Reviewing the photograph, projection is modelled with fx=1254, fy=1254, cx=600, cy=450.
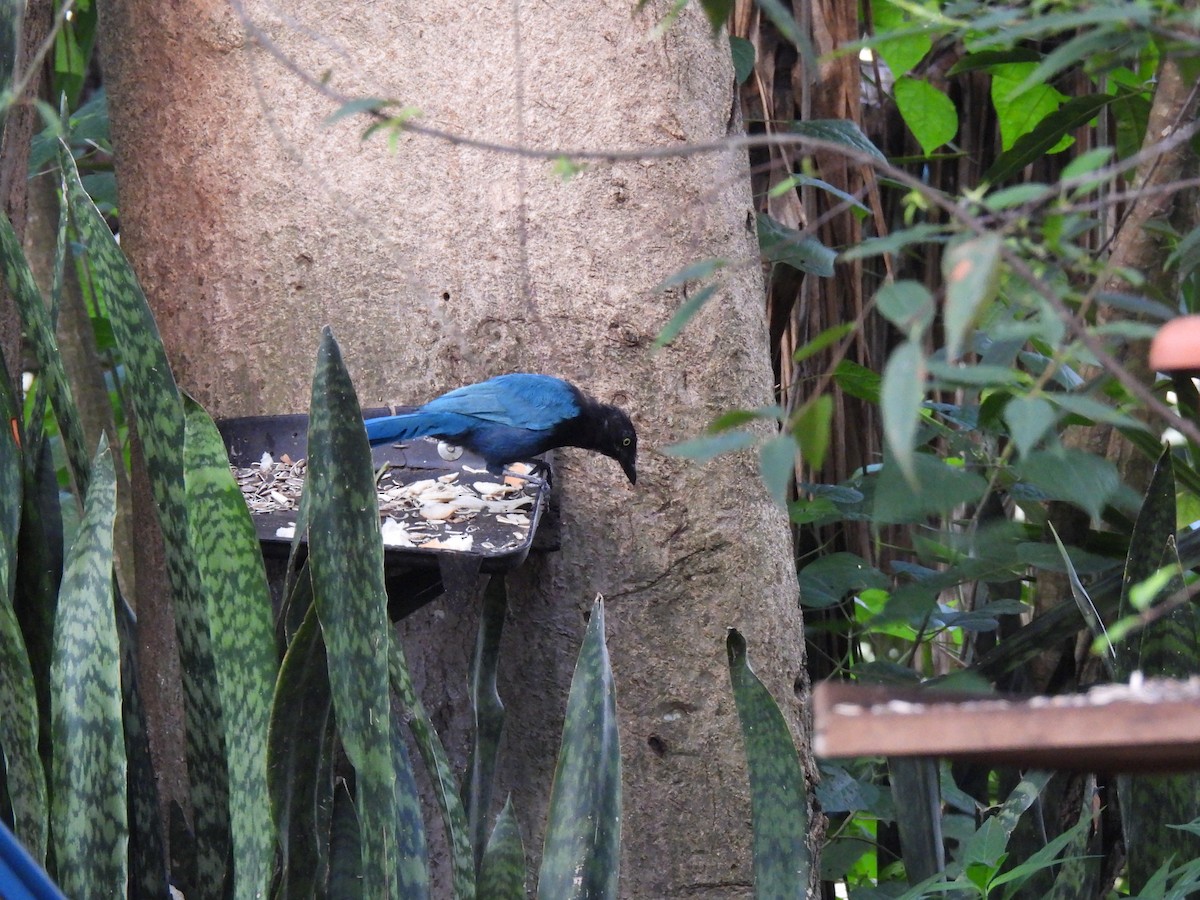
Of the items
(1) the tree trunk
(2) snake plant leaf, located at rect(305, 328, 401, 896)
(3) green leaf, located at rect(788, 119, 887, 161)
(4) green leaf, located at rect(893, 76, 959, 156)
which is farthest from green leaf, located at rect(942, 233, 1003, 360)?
(4) green leaf, located at rect(893, 76, 959, 156)

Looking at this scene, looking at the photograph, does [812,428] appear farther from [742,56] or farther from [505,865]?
[742,56]

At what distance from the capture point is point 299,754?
1.54m

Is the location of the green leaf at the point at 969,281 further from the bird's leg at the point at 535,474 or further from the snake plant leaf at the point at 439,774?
the bird's leg at the point at 535,474

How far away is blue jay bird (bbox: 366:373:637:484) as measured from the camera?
7.49ft

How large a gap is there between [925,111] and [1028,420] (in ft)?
8.16

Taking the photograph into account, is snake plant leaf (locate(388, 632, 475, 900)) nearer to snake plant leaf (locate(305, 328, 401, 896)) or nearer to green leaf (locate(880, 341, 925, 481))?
snake plant leaf (locate(305, 328, 401, 896))

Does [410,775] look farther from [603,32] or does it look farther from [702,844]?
[603,32]

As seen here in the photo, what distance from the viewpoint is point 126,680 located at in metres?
1.72

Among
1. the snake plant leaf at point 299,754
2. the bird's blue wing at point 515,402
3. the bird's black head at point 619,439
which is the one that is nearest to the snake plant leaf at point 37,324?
the snake plant leaf at point 299,754

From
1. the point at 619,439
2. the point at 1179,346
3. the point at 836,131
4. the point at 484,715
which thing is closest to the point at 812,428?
the point at 1179,346

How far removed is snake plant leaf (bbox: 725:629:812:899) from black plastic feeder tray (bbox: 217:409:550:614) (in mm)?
430

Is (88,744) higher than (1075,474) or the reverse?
the reverse

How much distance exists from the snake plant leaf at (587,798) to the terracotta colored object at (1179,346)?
1.02m

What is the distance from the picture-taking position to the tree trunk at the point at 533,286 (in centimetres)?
222
